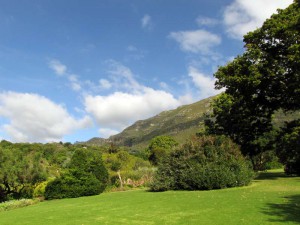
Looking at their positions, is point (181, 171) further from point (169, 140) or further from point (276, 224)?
point (169, 140)

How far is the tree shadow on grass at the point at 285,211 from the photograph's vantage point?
10422mm

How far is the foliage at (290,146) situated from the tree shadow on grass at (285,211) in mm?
9036

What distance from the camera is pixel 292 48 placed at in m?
23.0

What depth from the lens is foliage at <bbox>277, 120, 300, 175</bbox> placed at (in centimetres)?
2276

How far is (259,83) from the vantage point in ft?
84.1

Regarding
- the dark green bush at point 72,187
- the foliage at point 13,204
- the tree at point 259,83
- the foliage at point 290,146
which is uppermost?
the tree at point 259,83

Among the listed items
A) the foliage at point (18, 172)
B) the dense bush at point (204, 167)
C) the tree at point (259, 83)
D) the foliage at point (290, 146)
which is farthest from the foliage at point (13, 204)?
the foliage at point (290, 146)

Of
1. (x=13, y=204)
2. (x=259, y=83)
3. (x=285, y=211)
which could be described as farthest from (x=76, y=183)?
(x=285, y=211)

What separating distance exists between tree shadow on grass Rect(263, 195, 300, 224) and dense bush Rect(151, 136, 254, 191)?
7.89 metres

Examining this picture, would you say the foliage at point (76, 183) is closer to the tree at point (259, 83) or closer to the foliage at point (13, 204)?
the foliage at point (13, 204)

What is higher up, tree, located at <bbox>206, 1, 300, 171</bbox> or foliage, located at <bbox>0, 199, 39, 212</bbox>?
tree, located at <bbox>206, 1, 300, 171</bbox>

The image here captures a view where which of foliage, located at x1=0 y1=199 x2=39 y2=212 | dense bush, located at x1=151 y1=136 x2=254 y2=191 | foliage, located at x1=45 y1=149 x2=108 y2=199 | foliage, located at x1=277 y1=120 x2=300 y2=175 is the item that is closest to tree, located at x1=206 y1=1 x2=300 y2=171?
foliage, located at x1=277 y1=120 x2=300 y2=175

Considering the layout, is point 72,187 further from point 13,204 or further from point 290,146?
point 290,146

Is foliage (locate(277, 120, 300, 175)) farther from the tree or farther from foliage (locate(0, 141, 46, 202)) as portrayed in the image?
foliage (locate(0, 141, 46, 202))
